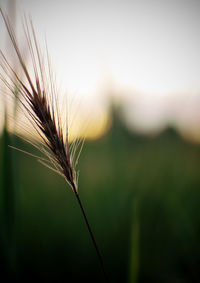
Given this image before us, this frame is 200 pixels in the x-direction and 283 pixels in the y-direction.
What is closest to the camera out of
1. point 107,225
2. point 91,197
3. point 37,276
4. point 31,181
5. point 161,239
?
point 37,276

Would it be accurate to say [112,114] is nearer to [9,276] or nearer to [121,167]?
[121,167]

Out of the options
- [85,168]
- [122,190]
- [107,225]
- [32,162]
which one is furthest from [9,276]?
[32,162]

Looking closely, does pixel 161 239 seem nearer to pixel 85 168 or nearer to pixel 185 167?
pixel 185 167

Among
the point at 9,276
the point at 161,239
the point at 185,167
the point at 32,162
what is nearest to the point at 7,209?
the point at 9,276

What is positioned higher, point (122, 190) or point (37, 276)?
point (122, 190)

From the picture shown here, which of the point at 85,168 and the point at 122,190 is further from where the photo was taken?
the point at 85,168

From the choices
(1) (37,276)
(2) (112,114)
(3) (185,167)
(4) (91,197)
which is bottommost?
(1) (37,276)

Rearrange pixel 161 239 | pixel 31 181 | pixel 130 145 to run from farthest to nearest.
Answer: pixel 130 145
pixel 31 181
pixel 161 239
